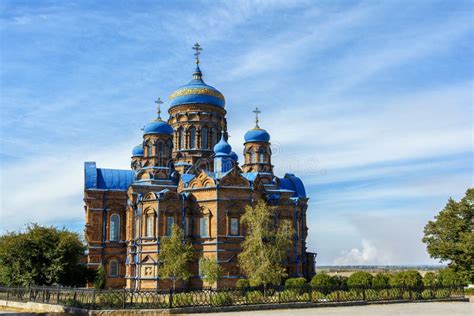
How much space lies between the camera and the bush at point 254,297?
84.2ft

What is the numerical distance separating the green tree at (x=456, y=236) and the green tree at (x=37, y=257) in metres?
26.5

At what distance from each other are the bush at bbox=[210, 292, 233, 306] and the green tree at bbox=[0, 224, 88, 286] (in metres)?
13.8

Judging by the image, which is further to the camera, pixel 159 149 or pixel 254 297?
pixel 159 149

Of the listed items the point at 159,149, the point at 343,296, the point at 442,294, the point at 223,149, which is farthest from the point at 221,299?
the point at 159,149

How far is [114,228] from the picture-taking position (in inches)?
1852

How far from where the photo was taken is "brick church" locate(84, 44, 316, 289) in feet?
133

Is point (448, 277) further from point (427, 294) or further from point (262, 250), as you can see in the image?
point (262, 250)

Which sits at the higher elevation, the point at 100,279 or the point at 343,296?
the point at 100,279

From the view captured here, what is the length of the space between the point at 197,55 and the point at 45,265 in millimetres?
26906

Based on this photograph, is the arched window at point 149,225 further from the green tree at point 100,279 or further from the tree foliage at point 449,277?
the tree foliage at point 449,277

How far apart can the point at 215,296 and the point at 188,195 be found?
695 inches

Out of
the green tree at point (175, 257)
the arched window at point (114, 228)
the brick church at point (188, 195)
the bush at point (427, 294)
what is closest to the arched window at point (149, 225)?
the brick church at point (188, 195)

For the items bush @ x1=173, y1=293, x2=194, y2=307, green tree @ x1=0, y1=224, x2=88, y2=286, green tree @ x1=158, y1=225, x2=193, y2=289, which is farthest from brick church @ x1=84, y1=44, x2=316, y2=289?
bush @ x1=173, y1=293, x2=194, y2=307

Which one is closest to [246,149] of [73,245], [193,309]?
[73,245]
